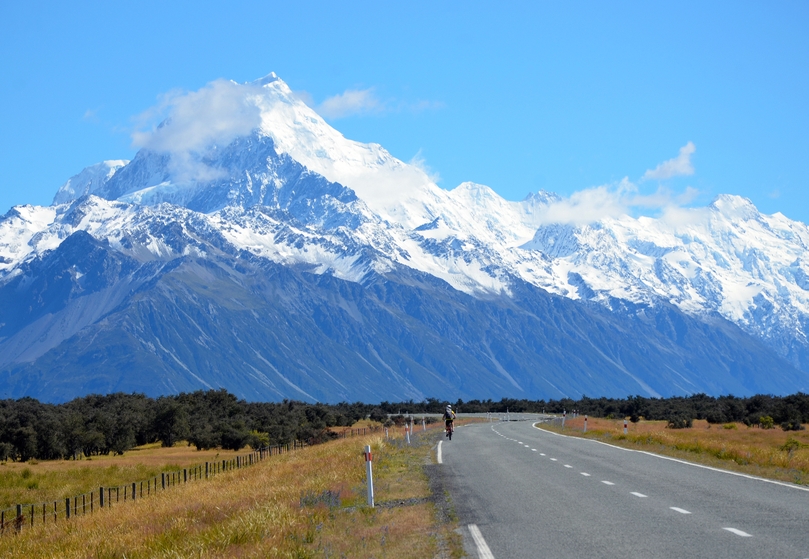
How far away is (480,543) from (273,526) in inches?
142

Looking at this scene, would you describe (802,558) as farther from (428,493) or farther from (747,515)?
(428,493)

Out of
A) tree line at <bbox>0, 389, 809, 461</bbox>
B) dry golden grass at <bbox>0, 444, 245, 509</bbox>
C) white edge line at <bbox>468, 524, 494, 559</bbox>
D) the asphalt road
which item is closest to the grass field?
white edge line at <bbox>468, 524, 494, 559</bbox>

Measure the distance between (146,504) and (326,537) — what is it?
395 inches

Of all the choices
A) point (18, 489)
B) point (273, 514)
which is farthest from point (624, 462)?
point (18, 489)

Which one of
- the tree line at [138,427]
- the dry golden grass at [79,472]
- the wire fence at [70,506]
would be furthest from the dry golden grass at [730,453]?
the tree line at [138,427]

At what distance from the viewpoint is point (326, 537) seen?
1569 cm

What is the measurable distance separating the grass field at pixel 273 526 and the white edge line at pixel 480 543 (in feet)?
1.03

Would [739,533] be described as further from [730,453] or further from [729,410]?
[729,410]

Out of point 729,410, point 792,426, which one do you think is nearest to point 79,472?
point 792,426

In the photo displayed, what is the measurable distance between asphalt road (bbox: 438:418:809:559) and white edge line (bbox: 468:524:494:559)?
0.02m

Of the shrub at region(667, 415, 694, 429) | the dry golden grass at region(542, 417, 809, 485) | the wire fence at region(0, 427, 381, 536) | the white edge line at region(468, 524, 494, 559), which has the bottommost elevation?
the wire fence at region(0, 427, 381, 536)

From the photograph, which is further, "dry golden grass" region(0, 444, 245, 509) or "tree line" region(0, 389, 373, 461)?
"tree line" region(0, 389, 373, 461)

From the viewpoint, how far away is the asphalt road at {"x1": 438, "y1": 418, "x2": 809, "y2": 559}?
13281 millimetres

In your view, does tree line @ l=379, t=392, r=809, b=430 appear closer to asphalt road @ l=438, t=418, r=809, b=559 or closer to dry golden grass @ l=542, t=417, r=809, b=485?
dry golden grass @ l=542, t=417, r=809, b=485
